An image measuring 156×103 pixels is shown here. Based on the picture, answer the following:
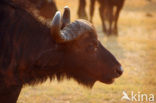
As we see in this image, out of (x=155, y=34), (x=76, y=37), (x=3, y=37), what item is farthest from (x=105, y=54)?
(x=155, y=34)

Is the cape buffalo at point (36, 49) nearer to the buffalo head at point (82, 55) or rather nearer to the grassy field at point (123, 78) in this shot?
the buffalo head at point (82, 55)

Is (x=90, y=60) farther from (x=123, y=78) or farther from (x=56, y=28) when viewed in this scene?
(x=123, y=78)

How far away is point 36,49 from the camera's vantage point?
550cm

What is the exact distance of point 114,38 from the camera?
15.4 meters

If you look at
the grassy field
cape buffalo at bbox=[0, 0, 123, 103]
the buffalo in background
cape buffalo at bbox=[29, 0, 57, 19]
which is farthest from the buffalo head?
the buffalo in background

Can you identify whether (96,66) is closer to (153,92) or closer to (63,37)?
(63,37)

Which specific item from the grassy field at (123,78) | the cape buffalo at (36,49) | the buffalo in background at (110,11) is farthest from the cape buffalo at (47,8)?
the buffalo in background at (110,11)

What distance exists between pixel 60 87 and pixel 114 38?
7192 mm

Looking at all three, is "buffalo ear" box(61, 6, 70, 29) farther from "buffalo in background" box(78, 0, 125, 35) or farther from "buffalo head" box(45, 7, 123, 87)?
"buffalo in background" box(78, 0, 125, 35)

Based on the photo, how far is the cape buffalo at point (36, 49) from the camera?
546 centimetres

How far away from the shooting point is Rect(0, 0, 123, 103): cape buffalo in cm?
546

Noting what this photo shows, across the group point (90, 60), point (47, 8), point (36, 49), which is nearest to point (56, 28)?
point (36, 49)

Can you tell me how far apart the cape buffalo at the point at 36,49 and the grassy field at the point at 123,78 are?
70 cm

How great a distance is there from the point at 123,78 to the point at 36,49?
4.44 m
